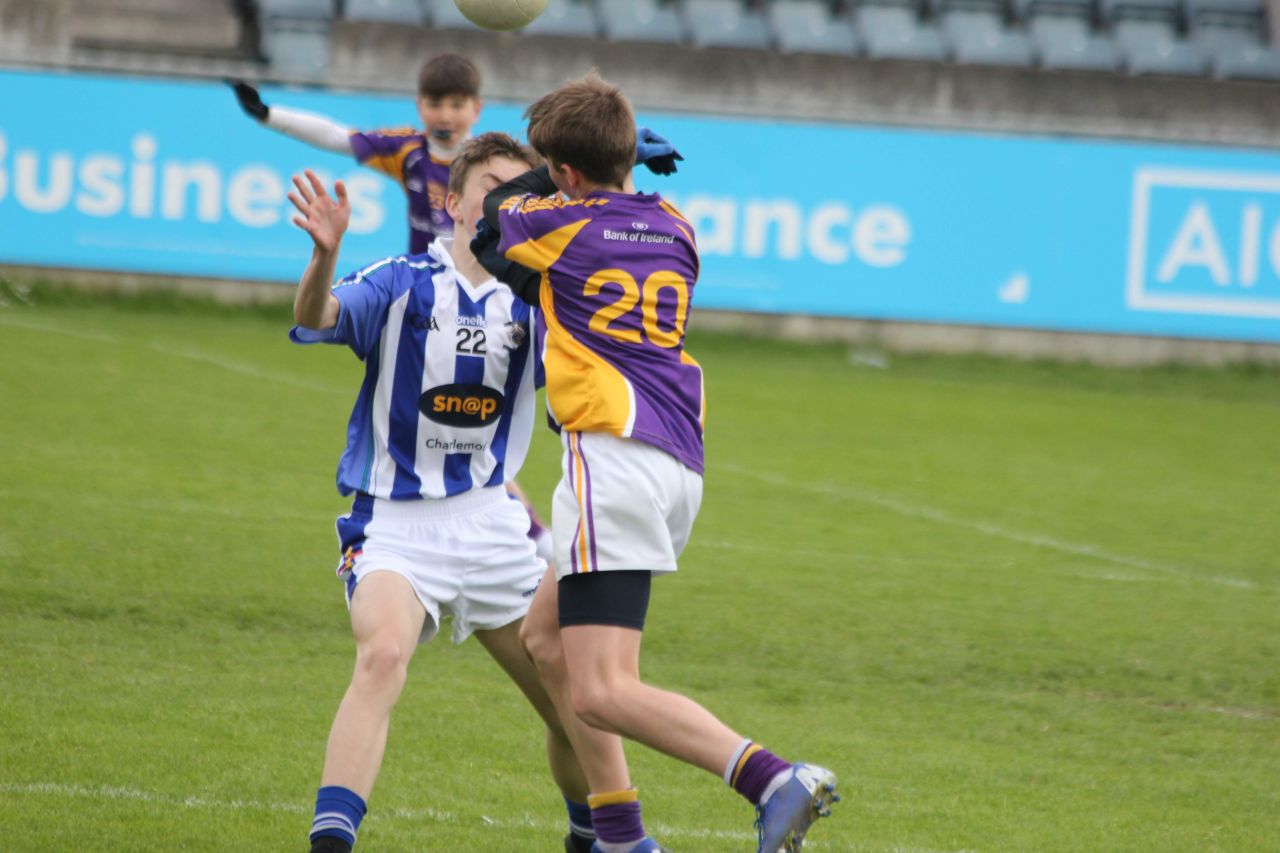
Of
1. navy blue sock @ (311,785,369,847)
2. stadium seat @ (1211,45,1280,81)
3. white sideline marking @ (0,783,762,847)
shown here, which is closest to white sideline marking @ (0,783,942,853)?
white sideline marking @ (0,783,762,847)

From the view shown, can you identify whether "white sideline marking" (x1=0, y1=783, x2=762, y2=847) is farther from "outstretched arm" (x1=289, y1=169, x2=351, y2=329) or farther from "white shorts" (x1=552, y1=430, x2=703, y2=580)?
"outstretched arm" (x1=289, y1=169, x2=351, y2=329)

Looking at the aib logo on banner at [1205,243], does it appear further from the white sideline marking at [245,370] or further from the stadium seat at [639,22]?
the white sideline marking at [245,370]

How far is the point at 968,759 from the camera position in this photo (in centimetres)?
568

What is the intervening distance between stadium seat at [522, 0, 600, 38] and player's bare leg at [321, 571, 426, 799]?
14.7 m

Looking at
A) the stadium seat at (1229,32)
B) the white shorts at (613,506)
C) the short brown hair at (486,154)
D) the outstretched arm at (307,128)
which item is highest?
the stadium seat at (1229,32)

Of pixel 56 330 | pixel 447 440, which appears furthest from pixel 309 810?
pixel 56 330

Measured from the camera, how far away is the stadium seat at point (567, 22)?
18641 millimetres

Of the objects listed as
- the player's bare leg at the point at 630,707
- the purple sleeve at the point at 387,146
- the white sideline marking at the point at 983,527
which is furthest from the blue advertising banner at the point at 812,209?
the player's bare leg at the point at 630,707

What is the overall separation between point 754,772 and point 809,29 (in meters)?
16.9

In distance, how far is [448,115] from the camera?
24.4ft

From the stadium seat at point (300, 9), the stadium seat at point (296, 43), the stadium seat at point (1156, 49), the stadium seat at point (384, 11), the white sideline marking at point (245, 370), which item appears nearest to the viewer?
the white sideline marking at point (245, 370)

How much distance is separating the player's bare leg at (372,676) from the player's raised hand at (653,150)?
129cm

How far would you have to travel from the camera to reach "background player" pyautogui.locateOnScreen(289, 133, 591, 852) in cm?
446

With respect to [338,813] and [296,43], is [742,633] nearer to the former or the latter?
[338,813]
